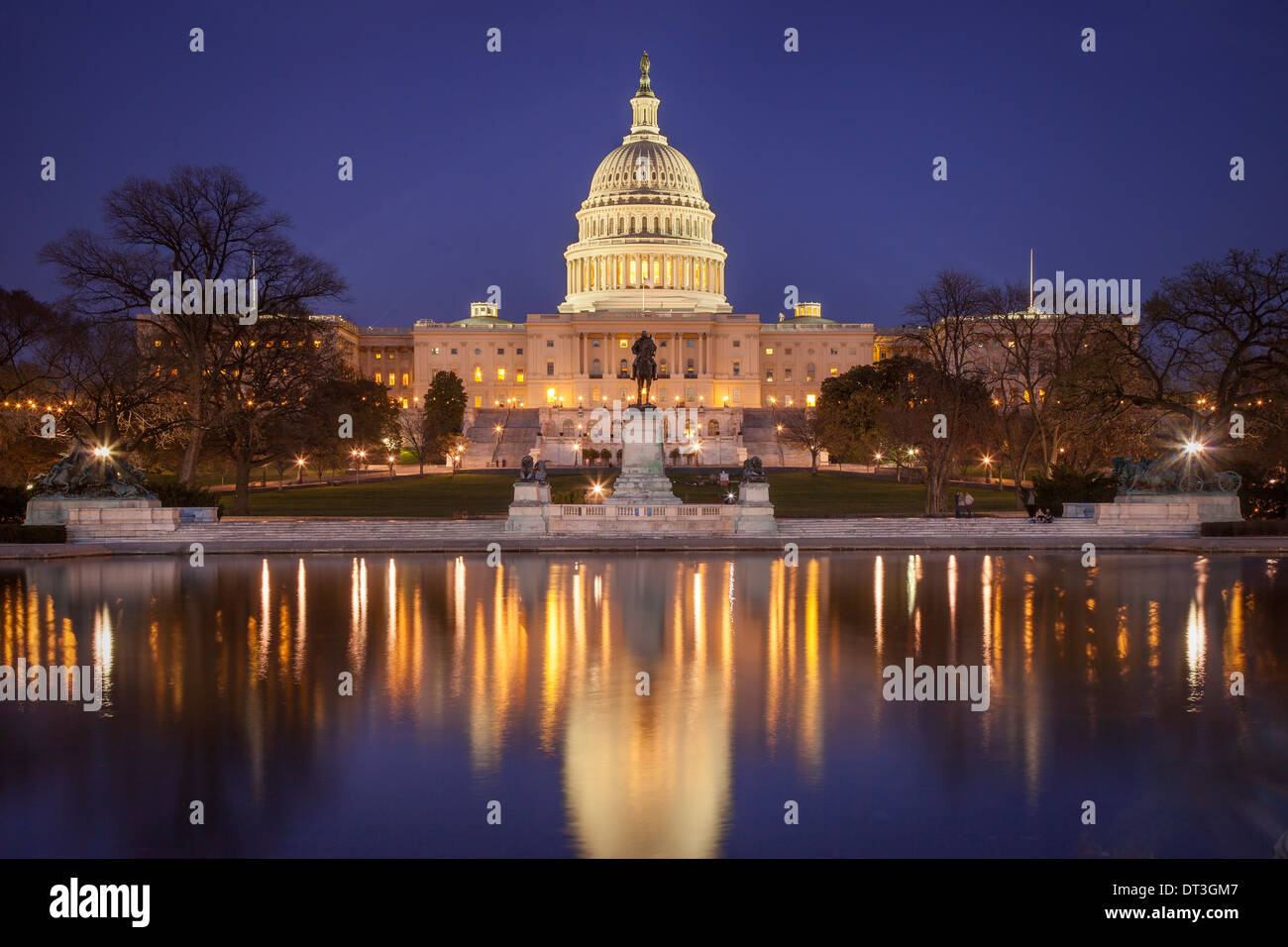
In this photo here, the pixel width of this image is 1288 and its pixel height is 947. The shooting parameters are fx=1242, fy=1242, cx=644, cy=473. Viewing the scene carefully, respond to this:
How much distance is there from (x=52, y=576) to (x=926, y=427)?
38.3m

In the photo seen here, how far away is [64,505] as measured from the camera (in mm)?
37688

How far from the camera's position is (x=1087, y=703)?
14406 millimetres

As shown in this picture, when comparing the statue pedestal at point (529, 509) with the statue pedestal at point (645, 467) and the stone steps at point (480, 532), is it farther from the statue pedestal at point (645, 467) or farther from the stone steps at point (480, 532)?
the statue pedestal at point (645, 467)

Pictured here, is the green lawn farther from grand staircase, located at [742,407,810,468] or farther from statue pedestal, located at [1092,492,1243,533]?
grand staircase, located at [742,407,810,468]

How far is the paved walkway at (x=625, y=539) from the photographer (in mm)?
35156

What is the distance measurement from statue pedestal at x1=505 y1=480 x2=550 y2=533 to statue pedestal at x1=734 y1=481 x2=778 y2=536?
608 cm

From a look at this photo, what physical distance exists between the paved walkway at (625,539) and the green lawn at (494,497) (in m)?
5.78

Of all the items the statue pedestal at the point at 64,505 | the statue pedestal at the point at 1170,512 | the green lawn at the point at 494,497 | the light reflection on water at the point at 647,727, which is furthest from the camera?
the green lawn at the point at 494,497

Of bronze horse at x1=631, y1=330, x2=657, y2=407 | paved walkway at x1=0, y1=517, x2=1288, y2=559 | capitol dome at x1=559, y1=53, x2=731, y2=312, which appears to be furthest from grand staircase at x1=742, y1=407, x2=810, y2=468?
paved walkway at x1=0, y1=517, x2=1288, y2=559

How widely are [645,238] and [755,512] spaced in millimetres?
119696

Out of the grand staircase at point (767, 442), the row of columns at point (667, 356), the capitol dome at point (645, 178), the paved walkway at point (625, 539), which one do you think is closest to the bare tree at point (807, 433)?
the grand staircase at point (767, 442)
